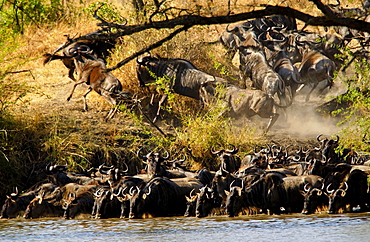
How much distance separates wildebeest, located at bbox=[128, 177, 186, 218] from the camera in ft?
44.8

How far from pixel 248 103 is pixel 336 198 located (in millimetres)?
7986

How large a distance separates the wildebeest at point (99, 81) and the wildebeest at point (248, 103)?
2.64 m

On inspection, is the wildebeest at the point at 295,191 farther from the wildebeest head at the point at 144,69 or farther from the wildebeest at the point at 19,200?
the wildebeest head at the point at 144,69

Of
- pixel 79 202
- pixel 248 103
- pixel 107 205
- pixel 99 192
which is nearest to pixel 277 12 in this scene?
pixel 107 205

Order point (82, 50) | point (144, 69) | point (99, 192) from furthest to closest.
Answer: point (82, 50) < point (144, 69) < point (99, 192)

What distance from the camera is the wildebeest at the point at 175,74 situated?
21.0 metres

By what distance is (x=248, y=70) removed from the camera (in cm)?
2394

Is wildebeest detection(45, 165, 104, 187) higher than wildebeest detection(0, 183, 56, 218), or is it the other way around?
wildebeest detection(45, 165, 104, 187)

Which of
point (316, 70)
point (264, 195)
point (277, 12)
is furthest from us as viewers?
point (316, 70)

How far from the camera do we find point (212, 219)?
43.0 feet

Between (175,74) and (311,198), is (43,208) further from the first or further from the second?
(175,74)

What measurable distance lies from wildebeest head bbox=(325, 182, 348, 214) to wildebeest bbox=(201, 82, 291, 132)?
7.53 metres

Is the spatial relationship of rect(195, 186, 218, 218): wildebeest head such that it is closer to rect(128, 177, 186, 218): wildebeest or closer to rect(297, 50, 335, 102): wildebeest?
rect(128, 177, 186, 218): wildebeest

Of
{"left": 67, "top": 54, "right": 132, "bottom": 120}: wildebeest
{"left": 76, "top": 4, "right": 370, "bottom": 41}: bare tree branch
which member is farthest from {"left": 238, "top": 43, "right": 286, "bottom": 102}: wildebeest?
{"left": 76, "top": 4, "right": 370, "bottom": 41}: bare tree branch
